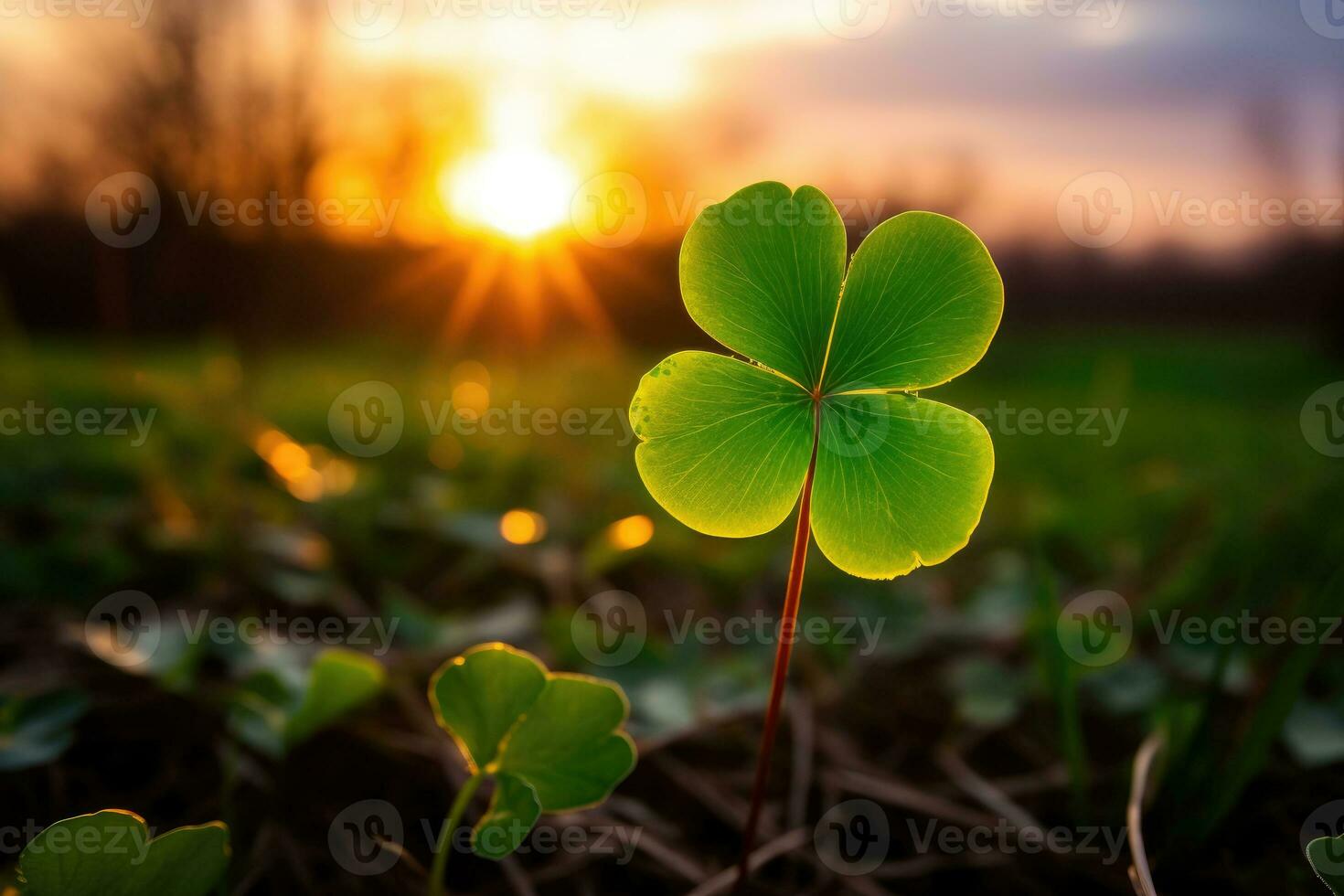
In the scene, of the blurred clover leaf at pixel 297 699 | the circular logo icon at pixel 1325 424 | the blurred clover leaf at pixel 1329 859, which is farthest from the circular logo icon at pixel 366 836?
the circular logo icon at pixel 1325 424

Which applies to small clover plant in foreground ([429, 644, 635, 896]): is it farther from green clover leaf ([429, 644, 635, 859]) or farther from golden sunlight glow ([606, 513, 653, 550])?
golden sunlight glow ([606, 513, 653, 550])

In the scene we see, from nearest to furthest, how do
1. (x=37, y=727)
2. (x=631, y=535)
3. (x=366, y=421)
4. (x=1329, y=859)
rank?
(x=1329, y=859) → (x=37, y=727) → (x=631, y=535) → (x=366, y=421)

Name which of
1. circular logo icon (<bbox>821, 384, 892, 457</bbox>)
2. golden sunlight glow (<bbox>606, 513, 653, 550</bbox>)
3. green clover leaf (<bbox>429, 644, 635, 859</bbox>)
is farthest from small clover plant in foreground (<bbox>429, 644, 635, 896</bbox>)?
golden sunlight glow (<bbox>606, 513, 653, 550</bbox>)

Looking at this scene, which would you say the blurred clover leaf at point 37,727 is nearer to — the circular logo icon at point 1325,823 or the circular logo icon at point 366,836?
the circular logo icon at point 366,836

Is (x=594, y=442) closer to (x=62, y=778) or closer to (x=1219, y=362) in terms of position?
(x=62, y=778)

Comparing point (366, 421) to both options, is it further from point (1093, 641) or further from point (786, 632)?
point (786, 632)

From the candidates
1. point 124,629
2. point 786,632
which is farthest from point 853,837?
point 124,629
